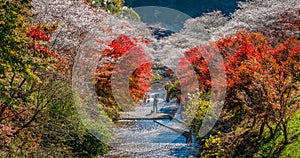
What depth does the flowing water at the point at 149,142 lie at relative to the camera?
34.9ft

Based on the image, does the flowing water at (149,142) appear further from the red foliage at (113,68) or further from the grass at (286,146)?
the grass at (286,146)

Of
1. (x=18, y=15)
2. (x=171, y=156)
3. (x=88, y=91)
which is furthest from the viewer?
(x=171, y=156)

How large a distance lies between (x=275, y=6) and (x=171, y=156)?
7.19m

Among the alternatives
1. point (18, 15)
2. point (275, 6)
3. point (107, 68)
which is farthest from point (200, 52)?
point (18, 15)

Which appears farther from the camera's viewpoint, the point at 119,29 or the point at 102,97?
the point at 119,29

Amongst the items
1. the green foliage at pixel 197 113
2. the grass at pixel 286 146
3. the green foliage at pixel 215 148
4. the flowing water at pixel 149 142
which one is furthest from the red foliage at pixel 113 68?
the grass at pixel 286 146

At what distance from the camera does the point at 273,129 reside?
7.96m

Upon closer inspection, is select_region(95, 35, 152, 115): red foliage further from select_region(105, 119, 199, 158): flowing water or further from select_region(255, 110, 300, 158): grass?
select_region(255, 110, 300, 158): grass

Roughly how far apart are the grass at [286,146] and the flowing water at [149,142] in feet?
10.3

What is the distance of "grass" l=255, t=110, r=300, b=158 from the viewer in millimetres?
6566

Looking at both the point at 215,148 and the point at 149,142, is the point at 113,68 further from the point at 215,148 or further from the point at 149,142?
the point at 215,148

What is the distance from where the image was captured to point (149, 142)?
12953mm

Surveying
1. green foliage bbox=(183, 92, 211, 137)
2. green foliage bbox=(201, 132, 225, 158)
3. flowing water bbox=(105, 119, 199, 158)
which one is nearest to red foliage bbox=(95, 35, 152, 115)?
flowing water bbox=(105, 119, 199, 158)

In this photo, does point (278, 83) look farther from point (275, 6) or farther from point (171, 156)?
point (275, 6)
